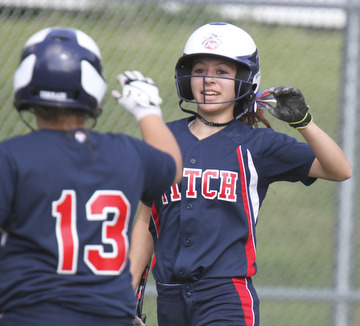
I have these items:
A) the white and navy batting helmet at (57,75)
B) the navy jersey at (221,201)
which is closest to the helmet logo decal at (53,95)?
the white and navy batting helmet at (57,75)

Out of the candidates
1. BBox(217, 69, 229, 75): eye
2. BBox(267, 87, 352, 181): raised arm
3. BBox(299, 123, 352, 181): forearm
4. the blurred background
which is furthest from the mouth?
the blurred background

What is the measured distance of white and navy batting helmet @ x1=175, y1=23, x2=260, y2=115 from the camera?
3459mm

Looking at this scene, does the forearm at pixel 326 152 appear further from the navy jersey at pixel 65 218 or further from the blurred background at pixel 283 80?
the blurred background at pixel 283 80

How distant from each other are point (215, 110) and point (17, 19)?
2097 millimetres

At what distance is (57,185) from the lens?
2186 millimetres

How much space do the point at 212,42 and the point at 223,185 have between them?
0.70m

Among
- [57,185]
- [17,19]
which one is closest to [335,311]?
[17,19]

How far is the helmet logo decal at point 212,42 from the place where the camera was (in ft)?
11.4

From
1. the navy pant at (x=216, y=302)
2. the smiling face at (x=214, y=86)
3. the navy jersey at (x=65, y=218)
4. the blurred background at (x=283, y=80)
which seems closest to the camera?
the navy jersey at (x=65, y=218)

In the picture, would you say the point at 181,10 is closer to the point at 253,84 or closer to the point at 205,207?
the point at 253,84

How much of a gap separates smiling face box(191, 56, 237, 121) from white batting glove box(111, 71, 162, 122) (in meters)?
0.81

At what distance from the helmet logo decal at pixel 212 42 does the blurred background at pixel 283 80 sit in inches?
61.8

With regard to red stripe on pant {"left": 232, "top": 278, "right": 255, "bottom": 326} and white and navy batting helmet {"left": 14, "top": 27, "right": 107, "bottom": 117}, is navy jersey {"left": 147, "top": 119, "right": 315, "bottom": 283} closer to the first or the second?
red stripe on pant {"left": 232, "top": 278, "right": 255, "bottom": 326}

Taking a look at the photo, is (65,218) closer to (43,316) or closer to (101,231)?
(101,231)
